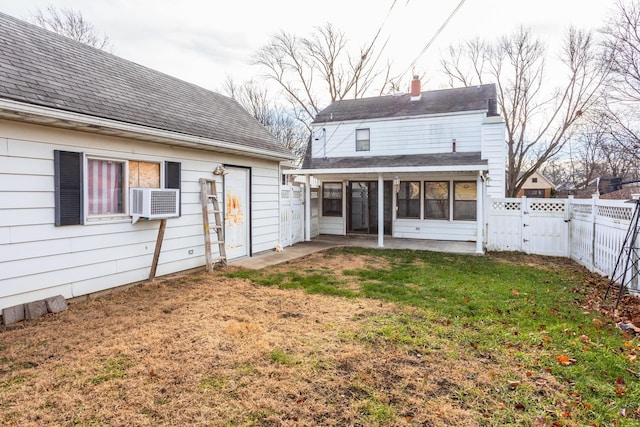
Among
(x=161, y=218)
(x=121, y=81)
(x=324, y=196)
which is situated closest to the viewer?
(x=161, y=218)

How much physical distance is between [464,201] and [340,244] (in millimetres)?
4476

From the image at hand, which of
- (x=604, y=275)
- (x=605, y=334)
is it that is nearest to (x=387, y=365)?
(x=605, y=334)

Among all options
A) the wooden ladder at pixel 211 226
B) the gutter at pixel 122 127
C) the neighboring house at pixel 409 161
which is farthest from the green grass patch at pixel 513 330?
the neighboring house at pixel 409 161

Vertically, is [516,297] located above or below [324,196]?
below

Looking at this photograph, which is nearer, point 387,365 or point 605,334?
Answer: point 387,365

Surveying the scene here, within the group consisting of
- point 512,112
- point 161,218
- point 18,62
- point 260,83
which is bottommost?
point 161,218

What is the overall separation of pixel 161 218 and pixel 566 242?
972 centimetres

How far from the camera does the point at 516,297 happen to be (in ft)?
17.8

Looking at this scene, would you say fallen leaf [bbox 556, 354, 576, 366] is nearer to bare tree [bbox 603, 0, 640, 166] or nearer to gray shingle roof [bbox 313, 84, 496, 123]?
gray shingle roof [bbox 313, 84, 496, 123]

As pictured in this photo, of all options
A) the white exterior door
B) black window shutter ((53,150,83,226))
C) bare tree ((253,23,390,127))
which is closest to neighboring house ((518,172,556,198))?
bare tree ((253,23,390,127))

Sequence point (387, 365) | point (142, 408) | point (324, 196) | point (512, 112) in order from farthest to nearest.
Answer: point (512, 112)
point (324, 196)
point (387, 365)
point (142, 408)

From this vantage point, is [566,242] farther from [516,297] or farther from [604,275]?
[516,297]

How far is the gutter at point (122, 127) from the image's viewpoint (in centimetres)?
407

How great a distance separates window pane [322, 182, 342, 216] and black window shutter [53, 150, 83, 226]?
31.1 ft
